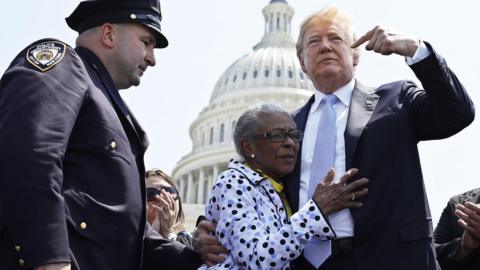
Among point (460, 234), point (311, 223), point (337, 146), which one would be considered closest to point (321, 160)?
point (337, 146)

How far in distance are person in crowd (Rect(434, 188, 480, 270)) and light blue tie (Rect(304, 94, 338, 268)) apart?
124cm

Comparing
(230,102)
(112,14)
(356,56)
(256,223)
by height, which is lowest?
(256,223)

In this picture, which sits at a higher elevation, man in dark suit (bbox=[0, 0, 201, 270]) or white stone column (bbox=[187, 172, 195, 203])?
man in dark suit (bbox=[0, 0, 201, 270])

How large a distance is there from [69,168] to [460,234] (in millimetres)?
3816

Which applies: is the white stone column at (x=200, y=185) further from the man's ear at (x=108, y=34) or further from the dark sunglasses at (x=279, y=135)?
the man's ear at (x=108, y=34)

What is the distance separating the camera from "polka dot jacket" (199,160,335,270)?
392 centimetres

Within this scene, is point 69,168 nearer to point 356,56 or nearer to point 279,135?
point 279,135

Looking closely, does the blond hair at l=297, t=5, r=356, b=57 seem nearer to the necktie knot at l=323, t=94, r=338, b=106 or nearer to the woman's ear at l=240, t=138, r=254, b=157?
the necktie knot at l=323, t=94, r=338, b=106

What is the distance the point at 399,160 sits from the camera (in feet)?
14.4

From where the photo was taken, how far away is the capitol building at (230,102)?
7706 cm

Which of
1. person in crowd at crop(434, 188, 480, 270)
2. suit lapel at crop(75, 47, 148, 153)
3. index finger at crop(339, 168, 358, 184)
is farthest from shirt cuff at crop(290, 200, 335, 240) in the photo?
person in crowd at crop(434, 188, 480, 270)

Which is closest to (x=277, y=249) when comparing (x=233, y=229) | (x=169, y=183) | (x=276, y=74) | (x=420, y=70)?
(x=233, y=229)

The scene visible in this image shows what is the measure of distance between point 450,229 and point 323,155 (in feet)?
7.35

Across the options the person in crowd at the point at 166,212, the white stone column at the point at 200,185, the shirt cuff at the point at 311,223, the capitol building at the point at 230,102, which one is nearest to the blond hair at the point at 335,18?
the shirt cuff at the point at 311,223
